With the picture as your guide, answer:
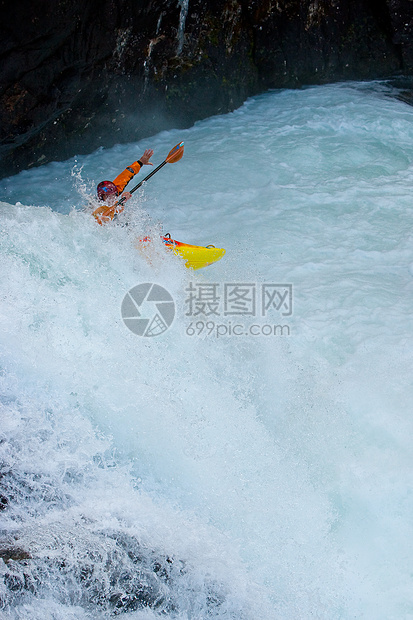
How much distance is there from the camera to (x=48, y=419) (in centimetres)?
299

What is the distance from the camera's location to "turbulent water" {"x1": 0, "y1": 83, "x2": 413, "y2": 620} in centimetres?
245

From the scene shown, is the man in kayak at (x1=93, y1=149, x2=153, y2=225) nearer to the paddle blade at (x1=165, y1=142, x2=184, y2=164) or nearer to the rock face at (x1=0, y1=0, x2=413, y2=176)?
the paddle blade at (x1=165, y1=142, x2=184, y2=164)

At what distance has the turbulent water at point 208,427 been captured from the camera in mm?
2445

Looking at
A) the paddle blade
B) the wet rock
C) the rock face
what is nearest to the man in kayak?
the paddle blade

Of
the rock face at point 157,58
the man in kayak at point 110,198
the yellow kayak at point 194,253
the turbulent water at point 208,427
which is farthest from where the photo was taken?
the rock face at point 157,58

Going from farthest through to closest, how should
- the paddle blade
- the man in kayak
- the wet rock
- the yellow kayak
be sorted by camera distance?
1. the paddle blade
2. the man in kayak
3. the yellow kayak
4. the wet rock

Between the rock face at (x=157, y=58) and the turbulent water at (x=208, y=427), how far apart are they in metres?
1.96

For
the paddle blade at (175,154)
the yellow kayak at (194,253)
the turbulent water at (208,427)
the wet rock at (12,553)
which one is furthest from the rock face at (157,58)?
the wet rock at (12,553)

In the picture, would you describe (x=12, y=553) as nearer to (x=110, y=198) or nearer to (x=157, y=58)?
(x=110, y=198)

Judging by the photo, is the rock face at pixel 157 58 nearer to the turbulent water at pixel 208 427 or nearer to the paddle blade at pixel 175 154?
the paddle blade at pixel 175 154

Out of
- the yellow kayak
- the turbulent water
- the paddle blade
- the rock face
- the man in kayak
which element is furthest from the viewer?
the paddle blade

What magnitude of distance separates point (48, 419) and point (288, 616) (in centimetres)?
179

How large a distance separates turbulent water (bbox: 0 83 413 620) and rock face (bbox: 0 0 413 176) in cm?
196

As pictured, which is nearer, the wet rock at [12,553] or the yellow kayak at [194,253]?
the wet rock at [12,553]
